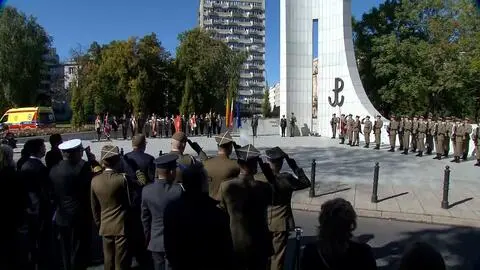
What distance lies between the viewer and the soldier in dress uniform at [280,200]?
4879 millimetres

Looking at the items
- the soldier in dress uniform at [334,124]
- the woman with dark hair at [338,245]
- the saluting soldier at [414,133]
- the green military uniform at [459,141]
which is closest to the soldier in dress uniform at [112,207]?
the woman with dark hair at [338,245]

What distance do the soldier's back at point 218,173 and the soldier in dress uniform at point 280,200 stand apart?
44 cm

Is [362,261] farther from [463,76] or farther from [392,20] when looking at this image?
[392,20]

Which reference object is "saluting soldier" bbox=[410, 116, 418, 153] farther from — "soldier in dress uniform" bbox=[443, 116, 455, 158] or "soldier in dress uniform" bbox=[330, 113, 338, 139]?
"soldier in dress uniform" bbox=[330, 113, 338, 139]

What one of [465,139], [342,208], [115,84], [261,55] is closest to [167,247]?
[342,208]

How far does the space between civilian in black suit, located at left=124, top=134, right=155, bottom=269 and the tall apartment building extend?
14027cm

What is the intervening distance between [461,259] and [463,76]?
Answer: 3019 cm

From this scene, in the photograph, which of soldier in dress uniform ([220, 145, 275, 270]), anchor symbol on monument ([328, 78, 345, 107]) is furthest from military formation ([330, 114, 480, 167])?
soldier in dress uniform ([220, 145, 275, 270])

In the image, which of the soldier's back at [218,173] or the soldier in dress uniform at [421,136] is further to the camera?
the soldier in dress uniform at [421,136]

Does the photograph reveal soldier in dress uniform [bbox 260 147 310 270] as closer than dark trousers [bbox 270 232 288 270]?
Yes

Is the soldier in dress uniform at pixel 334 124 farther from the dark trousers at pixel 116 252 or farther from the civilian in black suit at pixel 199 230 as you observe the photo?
the civilian in black suit at pixel 199 230

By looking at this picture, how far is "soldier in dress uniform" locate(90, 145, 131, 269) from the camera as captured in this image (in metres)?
4.89

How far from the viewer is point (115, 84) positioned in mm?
51375

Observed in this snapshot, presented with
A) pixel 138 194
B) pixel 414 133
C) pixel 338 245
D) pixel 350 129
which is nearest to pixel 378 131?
pixel 350 129
